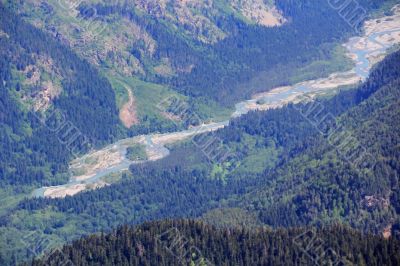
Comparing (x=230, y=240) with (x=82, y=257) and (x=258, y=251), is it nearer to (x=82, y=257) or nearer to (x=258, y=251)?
(x=258, y=251)

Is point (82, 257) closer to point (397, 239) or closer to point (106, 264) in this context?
point (106, 264)

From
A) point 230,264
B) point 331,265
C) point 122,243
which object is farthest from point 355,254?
point 122,243

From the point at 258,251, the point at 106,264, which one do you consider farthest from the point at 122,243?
the point at 258,251

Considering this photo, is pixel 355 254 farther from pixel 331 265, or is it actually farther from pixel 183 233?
pixel 183 233

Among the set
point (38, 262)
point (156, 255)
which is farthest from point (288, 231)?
point (38, 262)
